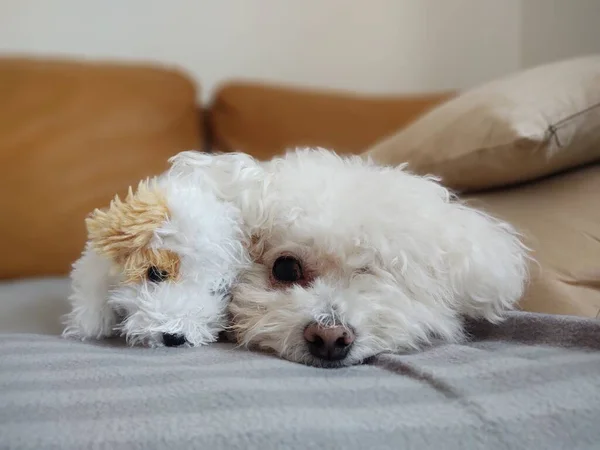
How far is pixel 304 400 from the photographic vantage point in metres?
0.53

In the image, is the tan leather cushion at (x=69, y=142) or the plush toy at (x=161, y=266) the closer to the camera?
the plush toy at (x=161, y=266)

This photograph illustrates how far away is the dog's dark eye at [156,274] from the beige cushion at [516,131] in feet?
1.55

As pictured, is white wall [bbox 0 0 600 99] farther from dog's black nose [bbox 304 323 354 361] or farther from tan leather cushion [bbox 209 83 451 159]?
dog's black nose [bbox 304 323 354 361]

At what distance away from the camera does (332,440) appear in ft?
1.57

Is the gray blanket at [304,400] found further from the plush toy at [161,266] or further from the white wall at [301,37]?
the white wall at [301,37]

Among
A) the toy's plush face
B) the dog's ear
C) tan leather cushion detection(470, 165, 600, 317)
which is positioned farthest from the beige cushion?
the toy's plush face

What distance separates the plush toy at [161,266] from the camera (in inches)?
26.4

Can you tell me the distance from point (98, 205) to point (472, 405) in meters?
1.05

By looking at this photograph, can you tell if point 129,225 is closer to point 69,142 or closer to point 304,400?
point 304,400

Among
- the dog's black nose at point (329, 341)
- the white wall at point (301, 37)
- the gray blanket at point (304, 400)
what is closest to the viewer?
the gray blanket at point (304, 400)

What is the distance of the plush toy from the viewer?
0.67 m

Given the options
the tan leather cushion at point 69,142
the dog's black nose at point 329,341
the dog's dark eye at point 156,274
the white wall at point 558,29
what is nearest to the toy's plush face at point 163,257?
the dog's dark eye at point 156,274

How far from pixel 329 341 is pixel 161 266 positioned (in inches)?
8.0

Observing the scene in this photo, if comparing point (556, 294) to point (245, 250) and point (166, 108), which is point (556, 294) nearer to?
point (245, 250)
